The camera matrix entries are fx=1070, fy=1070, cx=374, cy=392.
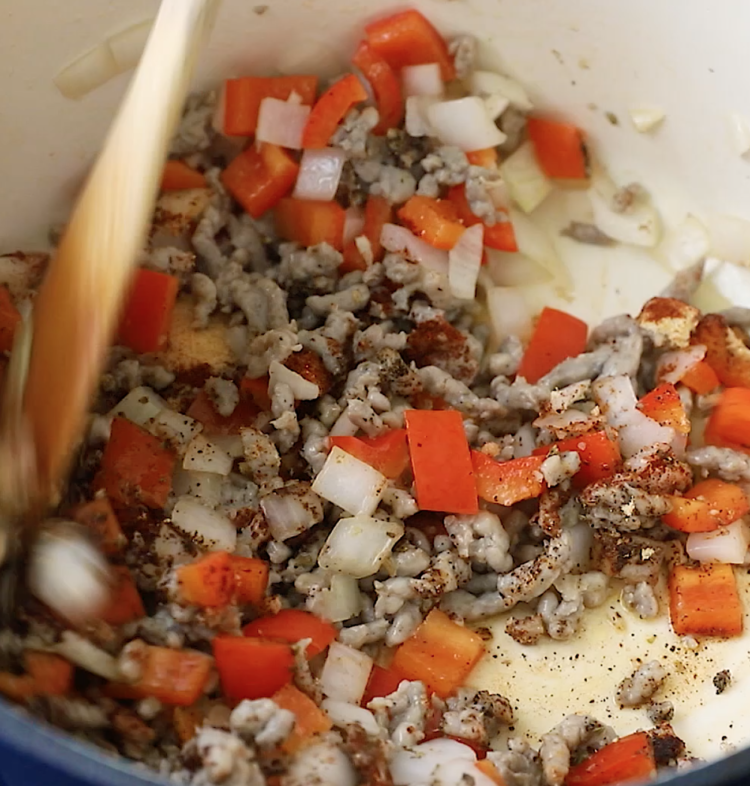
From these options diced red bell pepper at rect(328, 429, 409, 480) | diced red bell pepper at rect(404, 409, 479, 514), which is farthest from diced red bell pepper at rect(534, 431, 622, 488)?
diced red bell pepper at rect(328, 429, 409, 480)

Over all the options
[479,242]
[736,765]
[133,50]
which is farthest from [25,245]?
[736,765]

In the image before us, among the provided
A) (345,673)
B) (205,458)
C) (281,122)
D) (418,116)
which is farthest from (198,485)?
(418,116)

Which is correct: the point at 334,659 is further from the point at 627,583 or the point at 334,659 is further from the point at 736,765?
the point at 736,765

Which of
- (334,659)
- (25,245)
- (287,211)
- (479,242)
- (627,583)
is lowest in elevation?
(627,583)

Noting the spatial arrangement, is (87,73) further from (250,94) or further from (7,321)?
(7,321)

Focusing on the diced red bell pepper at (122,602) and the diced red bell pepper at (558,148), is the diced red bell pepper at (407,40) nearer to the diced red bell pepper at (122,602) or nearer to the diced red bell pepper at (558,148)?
the diced red bell pepper at (558,148)

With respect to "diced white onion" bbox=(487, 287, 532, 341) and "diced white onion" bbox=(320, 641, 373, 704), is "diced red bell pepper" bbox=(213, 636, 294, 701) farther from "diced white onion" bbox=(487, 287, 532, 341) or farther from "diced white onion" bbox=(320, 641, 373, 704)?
"diced white onion" bbox=(487, 287, 532, 341)

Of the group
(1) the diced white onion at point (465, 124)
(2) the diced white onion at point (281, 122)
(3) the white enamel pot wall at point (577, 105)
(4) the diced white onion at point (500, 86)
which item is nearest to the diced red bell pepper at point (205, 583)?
(3) the white enamel pot wall at point (577, 105)
